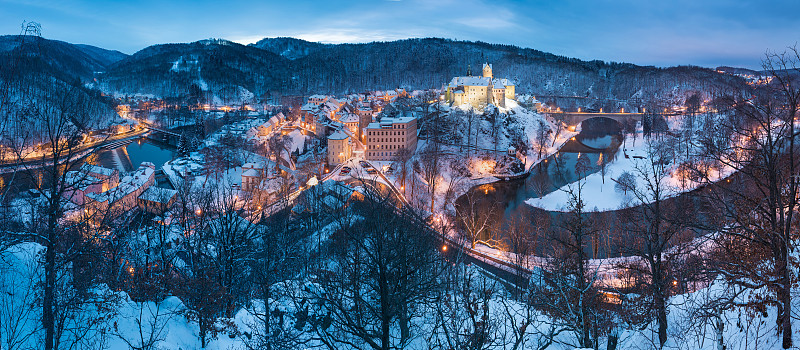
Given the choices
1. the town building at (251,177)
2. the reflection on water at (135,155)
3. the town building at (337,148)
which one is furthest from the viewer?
the reflection on water at (135,155)

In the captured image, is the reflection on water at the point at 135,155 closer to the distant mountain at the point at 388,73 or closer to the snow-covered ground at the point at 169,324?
the snow-covered ground at the point at 169,324

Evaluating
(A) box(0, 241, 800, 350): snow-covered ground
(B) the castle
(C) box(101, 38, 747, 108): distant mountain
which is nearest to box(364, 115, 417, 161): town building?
(B) the castle

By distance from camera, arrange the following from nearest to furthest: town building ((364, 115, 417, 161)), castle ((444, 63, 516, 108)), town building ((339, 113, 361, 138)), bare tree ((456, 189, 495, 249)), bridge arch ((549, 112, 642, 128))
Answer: bare tree ((456, 189, 495, 249)) < town building ((364, 115, 417, 161)) < town building ((339, 113, 361, 138)) < castle ((444, 63, 516, 108)) < bridge arch ((549, 112, 642, 128))

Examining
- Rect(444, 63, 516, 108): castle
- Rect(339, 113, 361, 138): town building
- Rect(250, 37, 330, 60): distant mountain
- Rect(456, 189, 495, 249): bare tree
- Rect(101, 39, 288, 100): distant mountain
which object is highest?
Rect(250, 37, 330, 60): distant mountain

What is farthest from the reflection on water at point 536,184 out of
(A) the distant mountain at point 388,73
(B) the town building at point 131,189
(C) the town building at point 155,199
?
(A) the distant mountain at point 388,73

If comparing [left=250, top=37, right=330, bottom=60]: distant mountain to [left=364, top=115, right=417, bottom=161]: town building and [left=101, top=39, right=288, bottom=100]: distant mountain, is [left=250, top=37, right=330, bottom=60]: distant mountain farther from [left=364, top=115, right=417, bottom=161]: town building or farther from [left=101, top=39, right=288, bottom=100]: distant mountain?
[left=364, top=115, right=417, bottom=161]: town building

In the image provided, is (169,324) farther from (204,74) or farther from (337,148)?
(204,74)
